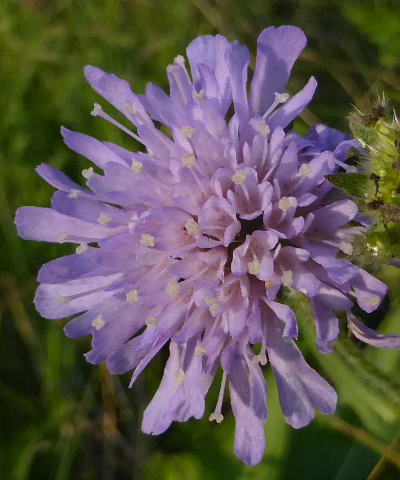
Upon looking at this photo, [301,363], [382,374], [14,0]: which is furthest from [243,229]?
[14,0]

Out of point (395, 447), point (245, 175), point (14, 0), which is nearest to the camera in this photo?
point (245, 175)

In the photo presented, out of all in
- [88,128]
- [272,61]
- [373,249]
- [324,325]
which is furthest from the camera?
[88,128]

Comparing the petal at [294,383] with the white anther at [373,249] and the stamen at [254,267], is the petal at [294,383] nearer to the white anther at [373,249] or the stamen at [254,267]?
the stamen at [254,267]

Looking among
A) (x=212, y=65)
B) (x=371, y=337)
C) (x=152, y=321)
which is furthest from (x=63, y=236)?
(x=371, y=337)

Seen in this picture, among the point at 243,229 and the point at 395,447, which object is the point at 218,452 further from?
the point at 243,229

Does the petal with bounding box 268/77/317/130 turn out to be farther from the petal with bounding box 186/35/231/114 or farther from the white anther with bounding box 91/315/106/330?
the white anther with bounding box 91/315/106/330

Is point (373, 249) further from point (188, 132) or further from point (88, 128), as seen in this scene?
point (88, 128)

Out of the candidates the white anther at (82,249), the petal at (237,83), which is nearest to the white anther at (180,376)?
the white anther at (82,249)
